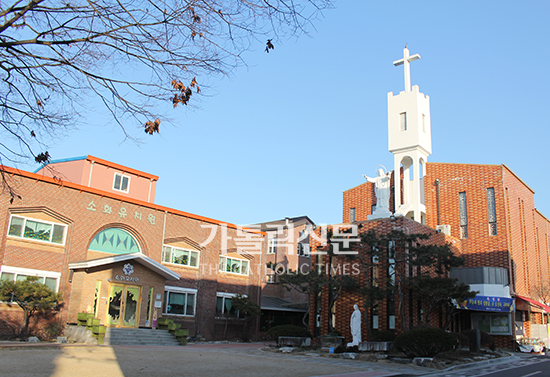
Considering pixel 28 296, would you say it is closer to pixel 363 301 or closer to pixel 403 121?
pixel 363 301

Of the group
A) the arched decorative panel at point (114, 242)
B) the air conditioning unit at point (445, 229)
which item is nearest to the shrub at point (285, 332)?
the arched decorative panel at point (114, 242)

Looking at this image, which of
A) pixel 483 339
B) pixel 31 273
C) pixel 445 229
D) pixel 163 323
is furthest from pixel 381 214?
pixel 31 273

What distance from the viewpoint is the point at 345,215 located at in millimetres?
35562

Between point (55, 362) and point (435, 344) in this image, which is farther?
point (435, 344)

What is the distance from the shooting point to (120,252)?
22797 mm

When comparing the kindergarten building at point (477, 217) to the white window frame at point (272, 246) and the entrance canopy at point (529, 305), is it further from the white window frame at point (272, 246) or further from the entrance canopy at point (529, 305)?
the white window frame at point (272, 246)

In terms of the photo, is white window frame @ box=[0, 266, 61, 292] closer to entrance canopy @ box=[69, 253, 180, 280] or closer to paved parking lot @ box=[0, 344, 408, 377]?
entrance canopy @ box=[69, 253, 180, 280]

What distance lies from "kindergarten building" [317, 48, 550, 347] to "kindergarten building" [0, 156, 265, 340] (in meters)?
9.42

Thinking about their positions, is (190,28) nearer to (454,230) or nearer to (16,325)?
(16,325)

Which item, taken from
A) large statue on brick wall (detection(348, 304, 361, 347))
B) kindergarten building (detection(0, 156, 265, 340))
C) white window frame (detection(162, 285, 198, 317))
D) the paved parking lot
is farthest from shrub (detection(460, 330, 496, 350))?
white window frame (detection(162, 285, 198, 317))

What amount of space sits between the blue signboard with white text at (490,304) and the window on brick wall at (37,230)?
20.8 metres

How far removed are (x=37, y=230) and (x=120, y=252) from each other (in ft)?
13.7

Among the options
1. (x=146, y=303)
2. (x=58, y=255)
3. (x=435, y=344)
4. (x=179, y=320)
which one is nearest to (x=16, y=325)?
(x=58, y=255)

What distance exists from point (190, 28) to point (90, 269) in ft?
53.9
